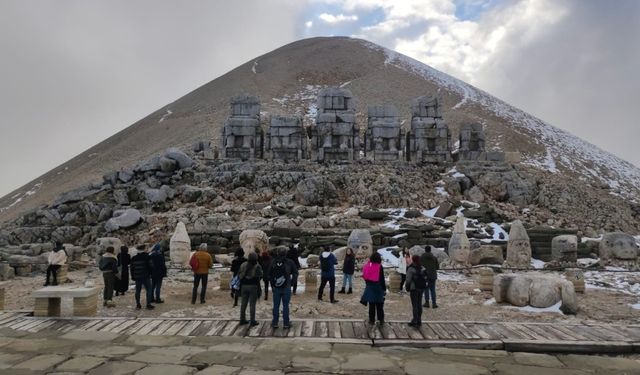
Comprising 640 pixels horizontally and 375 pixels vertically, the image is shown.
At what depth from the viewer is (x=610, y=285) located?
45.4 feet

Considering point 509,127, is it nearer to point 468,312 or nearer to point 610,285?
point 610,285

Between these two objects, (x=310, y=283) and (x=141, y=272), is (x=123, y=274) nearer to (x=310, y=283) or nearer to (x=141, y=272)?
(x=141, y=272)

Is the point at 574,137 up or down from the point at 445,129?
up

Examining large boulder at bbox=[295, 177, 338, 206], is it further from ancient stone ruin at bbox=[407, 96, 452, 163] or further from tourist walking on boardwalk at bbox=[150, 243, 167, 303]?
tourist walking on boardwalk at bbox=[150, 243, 167, 303]

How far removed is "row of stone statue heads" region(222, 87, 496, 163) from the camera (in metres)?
28.2

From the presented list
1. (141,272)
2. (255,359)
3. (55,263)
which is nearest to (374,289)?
(255,359)

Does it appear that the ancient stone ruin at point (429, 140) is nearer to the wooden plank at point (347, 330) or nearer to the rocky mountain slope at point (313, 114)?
the rocky mountain slope at point (313, 114)

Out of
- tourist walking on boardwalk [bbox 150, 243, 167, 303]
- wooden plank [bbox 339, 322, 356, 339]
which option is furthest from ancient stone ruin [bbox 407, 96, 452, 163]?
wooden plank [bbox 339, 322, 356, 339]

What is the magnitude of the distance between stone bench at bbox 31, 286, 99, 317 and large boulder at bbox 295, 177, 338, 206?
14.1 metres

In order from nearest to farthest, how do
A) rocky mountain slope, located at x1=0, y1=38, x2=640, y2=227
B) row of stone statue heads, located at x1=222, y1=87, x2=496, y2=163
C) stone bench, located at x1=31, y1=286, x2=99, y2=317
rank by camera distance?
stone bench, located at x1=31, y1=286, x2=99, y2=317 → row of stone statue heads, located at x1=222, y1=87, x2=496, y2=163 → rocky mountain slope, located at x1=0, y1=38, x2=640, y2=227

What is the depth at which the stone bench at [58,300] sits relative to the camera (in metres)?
9.35

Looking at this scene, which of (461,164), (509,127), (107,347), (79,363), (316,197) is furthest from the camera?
(509,127)

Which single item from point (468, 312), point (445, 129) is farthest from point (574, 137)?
point (468, 312)

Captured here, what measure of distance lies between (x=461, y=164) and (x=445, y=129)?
252 centimetres
